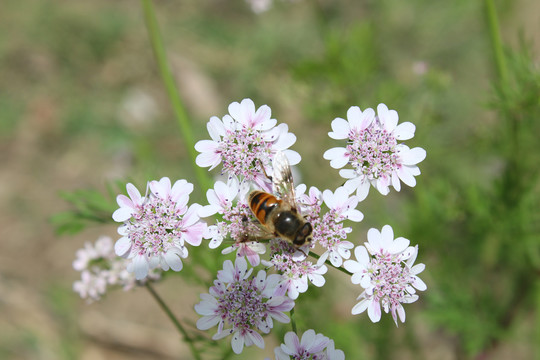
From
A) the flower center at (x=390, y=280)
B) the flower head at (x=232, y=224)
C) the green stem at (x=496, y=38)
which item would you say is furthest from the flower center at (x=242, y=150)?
the green stem at (x=496, y=38)

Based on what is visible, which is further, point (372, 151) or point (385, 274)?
point (372, 151)

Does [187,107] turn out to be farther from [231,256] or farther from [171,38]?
[231,256]

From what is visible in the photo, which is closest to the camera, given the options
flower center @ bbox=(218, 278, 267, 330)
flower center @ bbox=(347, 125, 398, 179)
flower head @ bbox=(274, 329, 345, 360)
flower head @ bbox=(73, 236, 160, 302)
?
flower head @ bbox=(274, 329, 345, 360)

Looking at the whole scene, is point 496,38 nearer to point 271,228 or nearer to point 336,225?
point 336,225

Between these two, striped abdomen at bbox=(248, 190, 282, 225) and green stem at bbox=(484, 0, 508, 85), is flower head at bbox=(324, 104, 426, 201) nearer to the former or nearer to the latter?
striped abdomen at bbox=(248, 190, 282, 225)

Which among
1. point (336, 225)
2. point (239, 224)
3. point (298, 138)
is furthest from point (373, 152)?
point (298, 138)

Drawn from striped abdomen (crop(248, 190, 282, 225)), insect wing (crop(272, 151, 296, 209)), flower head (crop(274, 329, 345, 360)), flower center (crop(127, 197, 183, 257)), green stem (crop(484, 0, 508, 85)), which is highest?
green stem (crop(484, 0, 508, 85))

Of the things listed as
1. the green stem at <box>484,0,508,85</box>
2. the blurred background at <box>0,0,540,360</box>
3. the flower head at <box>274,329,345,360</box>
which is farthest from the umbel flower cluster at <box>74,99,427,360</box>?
the green stem at <box>484,0,508,85</box>
